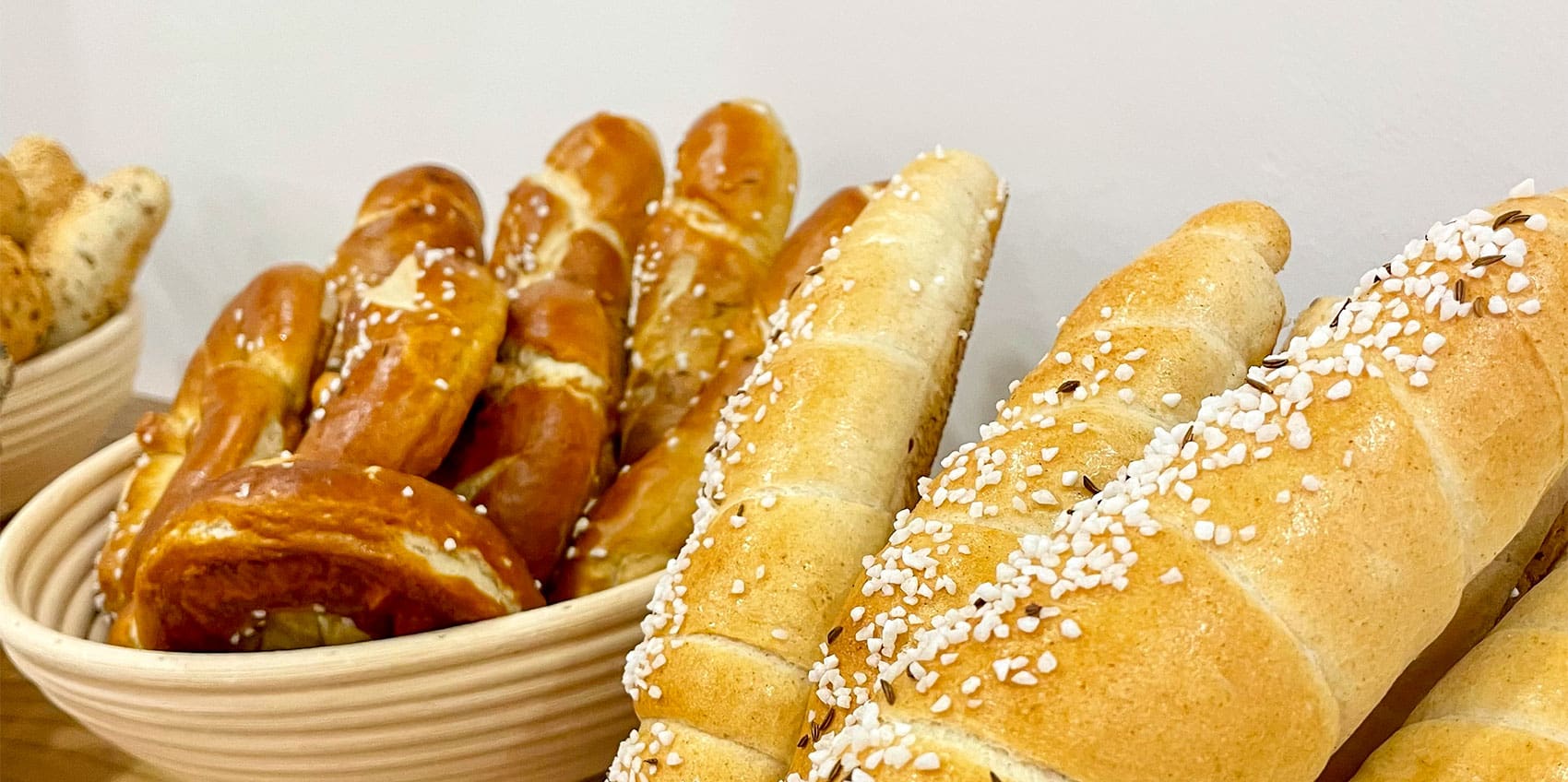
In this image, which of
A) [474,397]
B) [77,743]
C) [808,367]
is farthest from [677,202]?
[77,743]

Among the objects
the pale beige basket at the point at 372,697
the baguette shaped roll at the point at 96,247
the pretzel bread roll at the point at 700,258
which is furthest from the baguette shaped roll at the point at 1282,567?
the baguette shaped roll at the point at 96,247

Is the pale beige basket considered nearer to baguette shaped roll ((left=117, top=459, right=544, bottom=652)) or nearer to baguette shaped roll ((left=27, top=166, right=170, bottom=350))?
baguette shaped roll ((left=117, top=459, right=544, bottom=652))

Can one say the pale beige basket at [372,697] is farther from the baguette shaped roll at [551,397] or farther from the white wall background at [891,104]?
the white wall background at [891,104]

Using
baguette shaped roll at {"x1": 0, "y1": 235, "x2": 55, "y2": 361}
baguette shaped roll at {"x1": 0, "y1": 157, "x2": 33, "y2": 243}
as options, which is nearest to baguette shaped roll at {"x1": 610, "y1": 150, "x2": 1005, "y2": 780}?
baguette shaped roll at {"x1": 0, "y1": 235, "x2": 55, "y2": 361}

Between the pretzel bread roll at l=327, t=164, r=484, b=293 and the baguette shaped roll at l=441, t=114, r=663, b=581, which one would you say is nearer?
the baguette shaped roll at l=441, t=114, r=663, b=581

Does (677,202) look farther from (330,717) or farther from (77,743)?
(77,743)

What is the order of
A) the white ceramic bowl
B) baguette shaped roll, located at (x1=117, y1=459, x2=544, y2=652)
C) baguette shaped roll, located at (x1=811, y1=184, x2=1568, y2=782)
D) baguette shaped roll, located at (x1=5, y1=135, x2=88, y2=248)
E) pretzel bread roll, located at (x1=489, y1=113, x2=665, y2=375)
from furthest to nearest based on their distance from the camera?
baguette shaped roll, located at (x1=5, y1=135, x2=88, y2=248) → the white ceramic bowl → pretzel bread roll, located at (x1=489, y1=113, x2=665, y2=375) → baguette shaped roll, located at (x1=117, y1=459, x2=544, y2=652) → baguette shaped roll, located at (x1=811, y1=184, x2=1568, y2=782)

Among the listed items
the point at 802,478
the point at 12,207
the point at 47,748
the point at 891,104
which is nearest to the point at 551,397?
the point at 802,478
